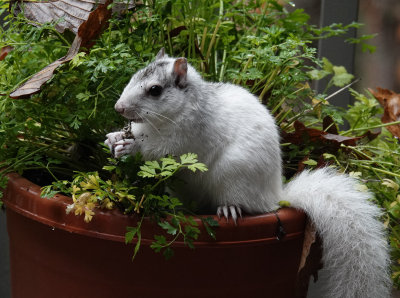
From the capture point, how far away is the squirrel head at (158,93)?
1.01 m

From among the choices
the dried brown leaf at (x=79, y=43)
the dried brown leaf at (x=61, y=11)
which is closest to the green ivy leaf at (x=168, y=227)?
the dried brown leaf at (x=79, y=43)

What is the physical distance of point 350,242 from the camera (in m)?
1.04

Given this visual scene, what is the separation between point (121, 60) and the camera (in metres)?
1.05

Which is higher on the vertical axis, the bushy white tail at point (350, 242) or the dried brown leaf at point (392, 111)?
the dried brown leaf at point (392, 111)

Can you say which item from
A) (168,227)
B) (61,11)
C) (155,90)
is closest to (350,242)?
(168,227)

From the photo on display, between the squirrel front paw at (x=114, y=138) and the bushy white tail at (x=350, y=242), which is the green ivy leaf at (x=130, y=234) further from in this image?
the bushy white tail at (x=350, y=242)

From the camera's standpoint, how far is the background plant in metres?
1.11

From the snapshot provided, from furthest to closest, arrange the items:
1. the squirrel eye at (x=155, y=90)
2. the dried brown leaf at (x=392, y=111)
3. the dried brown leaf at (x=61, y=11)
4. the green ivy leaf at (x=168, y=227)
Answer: the dried brown leaf at (x=392, y=111) → the dried brown leaf at (x=61, y=11) → the squirrel eye at (x=155, y=90) → the green ivy leaf at (x=168, y=227)

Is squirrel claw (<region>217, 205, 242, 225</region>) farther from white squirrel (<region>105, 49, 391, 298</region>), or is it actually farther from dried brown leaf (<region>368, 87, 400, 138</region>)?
dried brown leaf (<region>368, 87, 400, 138</region>)

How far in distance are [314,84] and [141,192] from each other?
48.2 inches

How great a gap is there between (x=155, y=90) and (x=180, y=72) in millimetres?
57

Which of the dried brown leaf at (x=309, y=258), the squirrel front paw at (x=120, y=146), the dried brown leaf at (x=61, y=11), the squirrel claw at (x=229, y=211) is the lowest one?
the dried brown leaf at (x=309, y=258)

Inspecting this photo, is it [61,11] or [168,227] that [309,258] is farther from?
[61,11]

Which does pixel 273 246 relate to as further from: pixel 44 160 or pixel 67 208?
pixel 44 160
